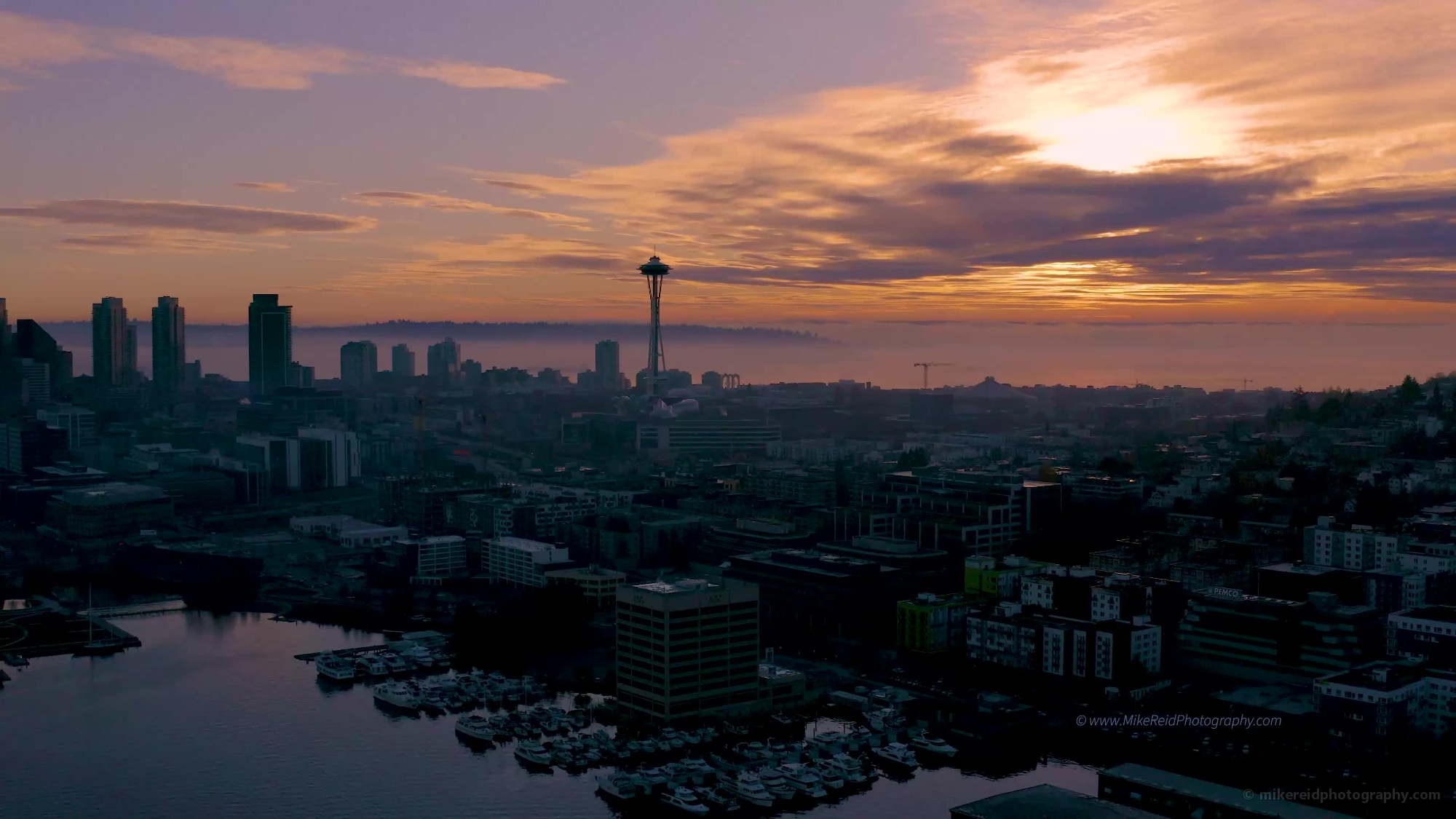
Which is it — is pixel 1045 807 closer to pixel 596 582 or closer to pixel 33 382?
pixel 596 582

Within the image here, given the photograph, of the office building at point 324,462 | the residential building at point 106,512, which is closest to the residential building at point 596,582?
the residential building at point 106,512

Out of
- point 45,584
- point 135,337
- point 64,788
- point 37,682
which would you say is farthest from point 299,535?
point 135,337

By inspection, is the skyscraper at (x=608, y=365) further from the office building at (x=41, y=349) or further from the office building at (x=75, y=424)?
the office building at (x=75, y=424)

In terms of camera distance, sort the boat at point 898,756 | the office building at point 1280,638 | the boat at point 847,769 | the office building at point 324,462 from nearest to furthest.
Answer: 1. the boat at point 847,769
2. the boat at point 898,756
3. the office building at point 1280,638
4. the office building at point 324,462

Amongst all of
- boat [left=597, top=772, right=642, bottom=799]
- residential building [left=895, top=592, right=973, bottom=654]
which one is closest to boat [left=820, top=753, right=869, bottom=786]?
boat [left=597, top=772, right=642, bottom=799]

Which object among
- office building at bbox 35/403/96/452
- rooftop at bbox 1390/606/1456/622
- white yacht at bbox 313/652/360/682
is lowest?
white yacht at bbox 313/652/360/682

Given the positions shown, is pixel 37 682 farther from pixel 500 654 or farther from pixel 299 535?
pixel 299 535

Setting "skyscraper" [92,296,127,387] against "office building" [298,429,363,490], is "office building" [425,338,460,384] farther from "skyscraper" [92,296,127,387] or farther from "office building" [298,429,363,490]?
"office building" [298,429,363,490]
